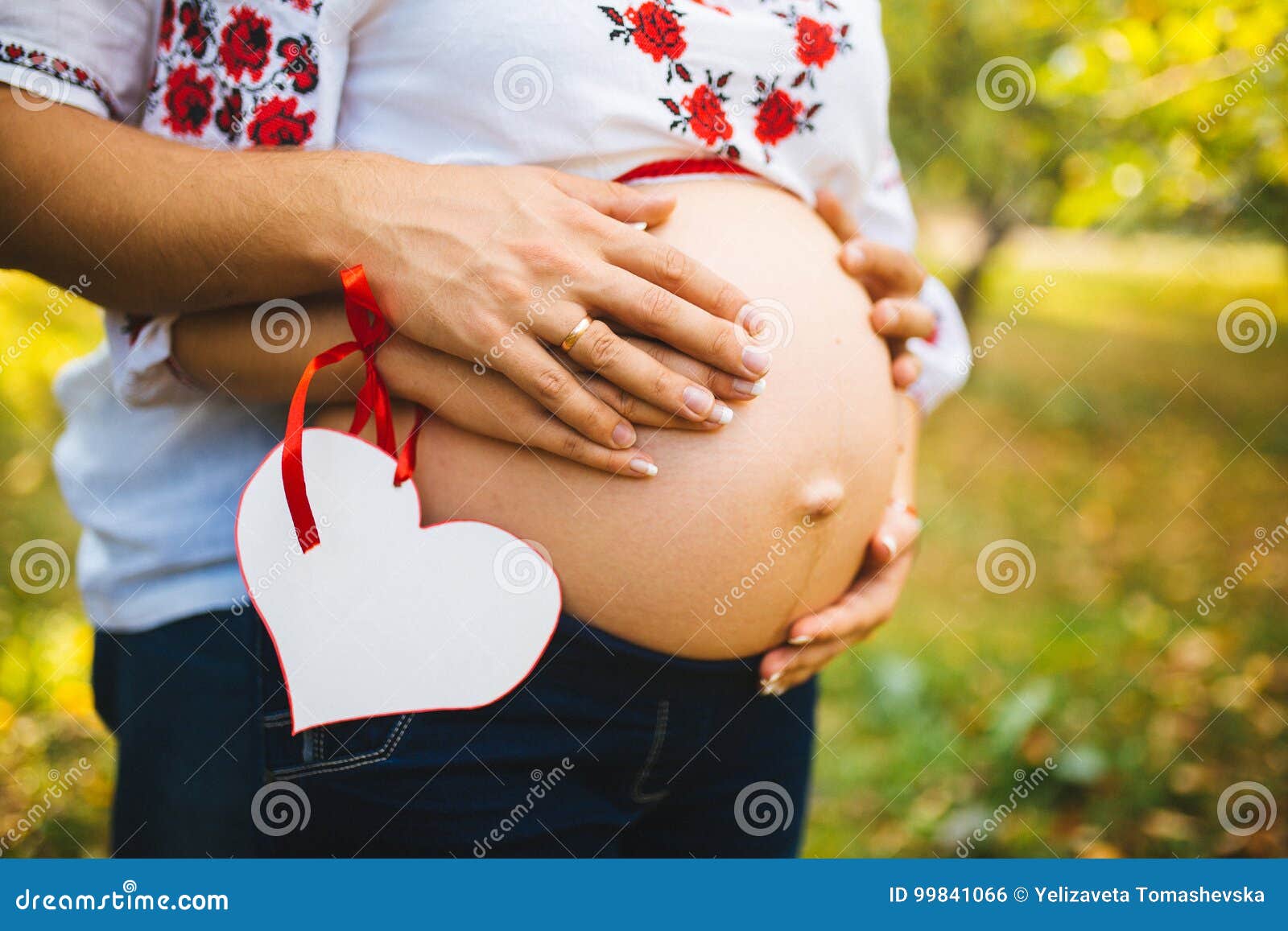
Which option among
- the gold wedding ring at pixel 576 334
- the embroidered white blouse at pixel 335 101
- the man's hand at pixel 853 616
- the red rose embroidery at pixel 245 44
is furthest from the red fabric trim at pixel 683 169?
the man's hand at pixel 853 616

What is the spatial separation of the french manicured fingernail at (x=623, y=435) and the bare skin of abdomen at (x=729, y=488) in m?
0.03

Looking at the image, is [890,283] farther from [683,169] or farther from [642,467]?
[642,467]

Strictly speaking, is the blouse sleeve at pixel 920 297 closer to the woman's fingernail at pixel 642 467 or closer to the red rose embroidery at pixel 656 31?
the red rose embroidery at pixel 656 31

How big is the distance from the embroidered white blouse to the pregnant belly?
11cm

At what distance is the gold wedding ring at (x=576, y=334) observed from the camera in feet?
2.91

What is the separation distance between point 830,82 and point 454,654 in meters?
0.79

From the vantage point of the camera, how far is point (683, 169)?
1.08 m

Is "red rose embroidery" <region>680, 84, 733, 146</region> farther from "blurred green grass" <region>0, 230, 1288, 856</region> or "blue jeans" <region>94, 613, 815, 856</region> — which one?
"blurred green grass" <region>0, 230, 1288, 856</region>

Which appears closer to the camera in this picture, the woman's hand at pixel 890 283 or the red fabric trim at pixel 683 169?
the red fabric trim at pixel 683 169

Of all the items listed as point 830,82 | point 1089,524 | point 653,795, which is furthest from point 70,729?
point 1089,524

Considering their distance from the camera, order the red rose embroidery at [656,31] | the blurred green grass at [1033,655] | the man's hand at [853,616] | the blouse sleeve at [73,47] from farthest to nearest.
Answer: the blurred green grass at [1033,655]
the man's hand at [853,616]
the red rose embroidery at [656,31]
the blouse sleeve at [73,47]

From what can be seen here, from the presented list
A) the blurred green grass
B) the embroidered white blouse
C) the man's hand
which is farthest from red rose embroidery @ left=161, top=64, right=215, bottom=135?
the blurred green grass

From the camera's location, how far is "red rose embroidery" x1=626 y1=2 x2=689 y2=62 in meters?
0.98

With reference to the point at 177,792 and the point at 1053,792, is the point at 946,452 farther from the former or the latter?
the point at 177,792
